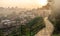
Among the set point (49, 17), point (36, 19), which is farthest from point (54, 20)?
point (36, 19)

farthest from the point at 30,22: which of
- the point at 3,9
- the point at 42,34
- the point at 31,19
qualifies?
the point at 3,9

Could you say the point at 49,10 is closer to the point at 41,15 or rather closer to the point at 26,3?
the point at 41,15

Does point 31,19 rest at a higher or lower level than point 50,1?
lower

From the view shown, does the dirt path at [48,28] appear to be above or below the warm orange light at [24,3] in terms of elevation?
below

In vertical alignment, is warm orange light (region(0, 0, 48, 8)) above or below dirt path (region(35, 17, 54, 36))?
above

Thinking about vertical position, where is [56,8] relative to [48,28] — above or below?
above

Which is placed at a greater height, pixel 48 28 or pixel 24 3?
pixel 24 3

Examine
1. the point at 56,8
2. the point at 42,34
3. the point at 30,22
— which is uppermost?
the point at 56,8

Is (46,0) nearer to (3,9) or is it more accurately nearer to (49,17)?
(49,17)
